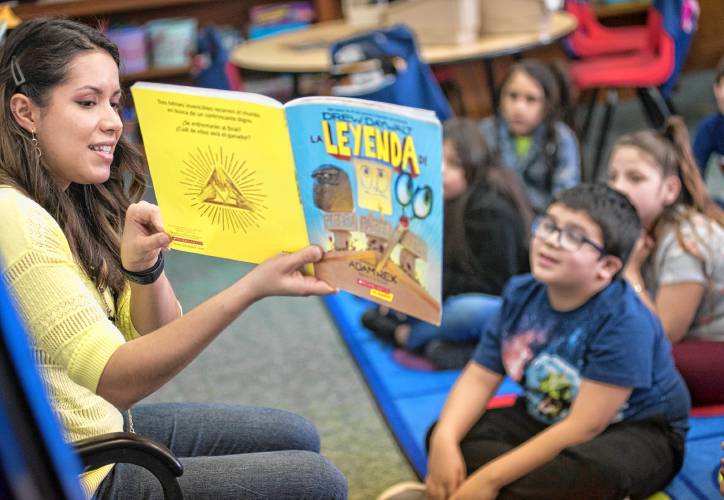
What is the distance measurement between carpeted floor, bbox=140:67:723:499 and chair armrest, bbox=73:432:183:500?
0.94 meters

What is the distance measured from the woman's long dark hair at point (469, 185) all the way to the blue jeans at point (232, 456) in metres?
1.04

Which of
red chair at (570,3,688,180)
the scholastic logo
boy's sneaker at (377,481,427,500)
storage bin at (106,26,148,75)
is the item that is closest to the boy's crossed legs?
boy's sneaker at (377,481,427,500)

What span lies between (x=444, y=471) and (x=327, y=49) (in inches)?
86.3

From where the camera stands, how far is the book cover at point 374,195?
1051 mm

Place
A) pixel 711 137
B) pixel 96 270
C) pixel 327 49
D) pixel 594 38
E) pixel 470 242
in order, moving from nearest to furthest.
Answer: pixel 96 270
pixel 470 242
pixel 711 137
pixel 327 49
pixel 594 38

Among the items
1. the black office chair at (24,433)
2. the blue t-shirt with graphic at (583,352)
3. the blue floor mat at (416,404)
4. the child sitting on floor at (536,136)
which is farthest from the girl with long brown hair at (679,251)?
the black office chair at (24,433)

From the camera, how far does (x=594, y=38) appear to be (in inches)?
164

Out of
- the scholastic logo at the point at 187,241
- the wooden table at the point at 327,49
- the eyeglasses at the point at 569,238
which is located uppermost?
the scholastic logo at the point at 187,241

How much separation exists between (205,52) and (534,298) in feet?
7.90

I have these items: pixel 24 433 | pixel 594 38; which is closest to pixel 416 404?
pixel 24 433

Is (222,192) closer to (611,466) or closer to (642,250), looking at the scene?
(611,466)

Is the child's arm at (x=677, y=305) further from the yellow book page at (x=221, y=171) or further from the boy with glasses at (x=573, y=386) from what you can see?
the yellow book page at (x=221, y=171)

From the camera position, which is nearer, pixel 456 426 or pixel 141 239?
pixel 141 239

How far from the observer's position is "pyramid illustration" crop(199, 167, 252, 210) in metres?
1.09
